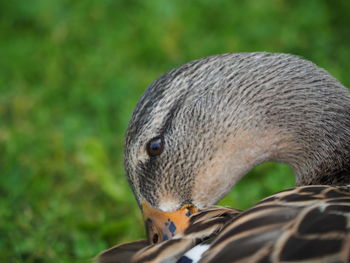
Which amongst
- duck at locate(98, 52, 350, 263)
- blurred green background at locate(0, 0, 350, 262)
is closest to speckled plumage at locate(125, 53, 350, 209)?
duck at locate(98, 52, 350, 263)

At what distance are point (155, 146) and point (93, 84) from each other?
8.01 feet

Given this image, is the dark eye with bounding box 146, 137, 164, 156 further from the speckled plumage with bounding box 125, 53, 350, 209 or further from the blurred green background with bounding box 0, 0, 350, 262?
the blurred green background with bounding box 0, 0, 350, 262

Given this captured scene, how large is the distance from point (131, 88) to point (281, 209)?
3138mm

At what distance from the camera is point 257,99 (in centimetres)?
325

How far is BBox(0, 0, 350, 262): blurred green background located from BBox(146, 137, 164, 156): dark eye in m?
0.69

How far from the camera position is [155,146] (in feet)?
10.6

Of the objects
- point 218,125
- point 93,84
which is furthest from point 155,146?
point 93,84

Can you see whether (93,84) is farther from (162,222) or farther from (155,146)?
(162,222)

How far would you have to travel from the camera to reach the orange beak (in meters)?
3.09

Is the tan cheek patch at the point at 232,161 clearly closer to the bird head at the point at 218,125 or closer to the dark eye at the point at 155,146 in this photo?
the bird head at the point at 218,125

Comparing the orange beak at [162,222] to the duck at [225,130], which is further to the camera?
the duck at [225,130]

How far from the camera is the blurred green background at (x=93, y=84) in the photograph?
390cm

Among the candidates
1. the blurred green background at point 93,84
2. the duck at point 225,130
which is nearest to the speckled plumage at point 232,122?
the duck at point 225,130

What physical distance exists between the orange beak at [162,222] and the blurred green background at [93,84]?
56cm
